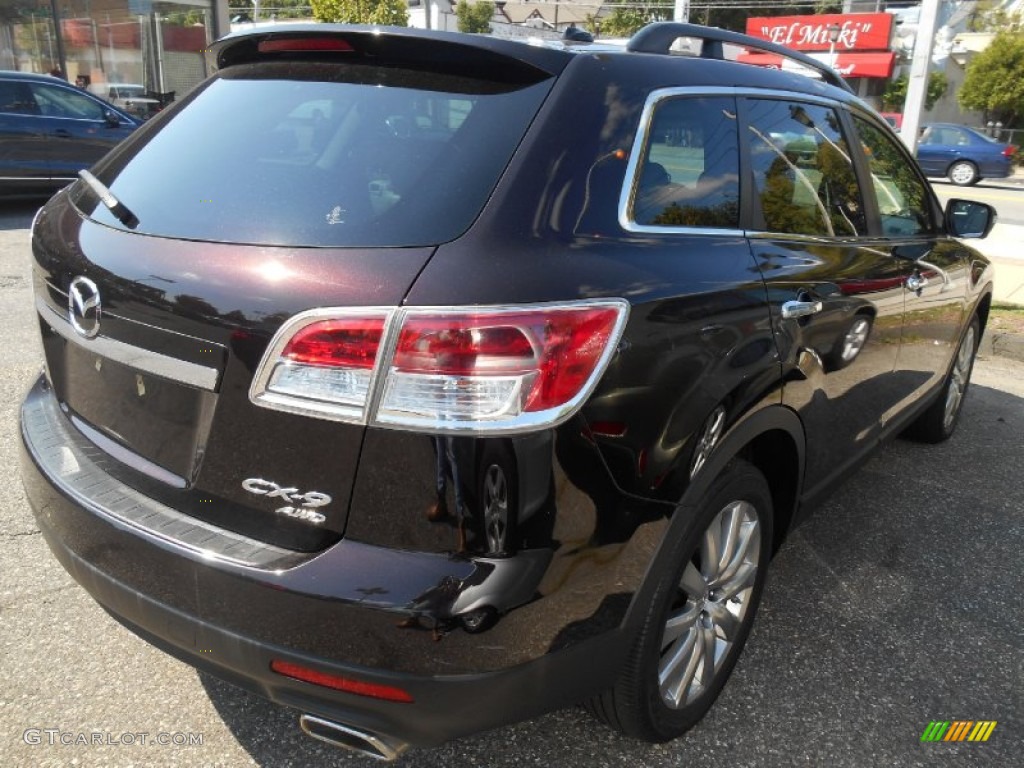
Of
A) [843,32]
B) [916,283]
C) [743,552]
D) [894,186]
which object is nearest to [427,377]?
[743,552]

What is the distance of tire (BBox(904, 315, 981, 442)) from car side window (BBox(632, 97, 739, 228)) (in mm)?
2491

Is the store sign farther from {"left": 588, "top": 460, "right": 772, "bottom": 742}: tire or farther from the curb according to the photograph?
{"left": 588, "top": 460, "right": 772, "bottom": 742}: tire

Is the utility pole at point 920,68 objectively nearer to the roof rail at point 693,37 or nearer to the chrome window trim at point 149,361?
the roof rail at point 693,37

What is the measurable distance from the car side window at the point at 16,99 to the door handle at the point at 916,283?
10.7m

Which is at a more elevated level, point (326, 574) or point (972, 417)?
point (326, 574)

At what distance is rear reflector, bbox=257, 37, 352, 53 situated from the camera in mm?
2158

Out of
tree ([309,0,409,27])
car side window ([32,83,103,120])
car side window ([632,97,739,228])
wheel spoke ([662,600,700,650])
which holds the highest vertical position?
tree ([309,0,409,27])

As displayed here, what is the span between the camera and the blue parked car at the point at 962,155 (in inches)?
893

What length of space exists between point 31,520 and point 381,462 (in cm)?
230

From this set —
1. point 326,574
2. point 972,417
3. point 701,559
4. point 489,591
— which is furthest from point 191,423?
point 972,417

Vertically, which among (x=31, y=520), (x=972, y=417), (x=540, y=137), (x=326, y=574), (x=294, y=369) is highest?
(x=540, y=137)

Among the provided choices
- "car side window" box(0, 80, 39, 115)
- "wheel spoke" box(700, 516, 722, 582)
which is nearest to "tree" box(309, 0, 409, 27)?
"car side window" box(0, 80, 39, 115)

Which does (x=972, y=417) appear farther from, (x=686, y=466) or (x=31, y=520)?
(x=31, y=520)

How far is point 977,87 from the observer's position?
33.2 metres
